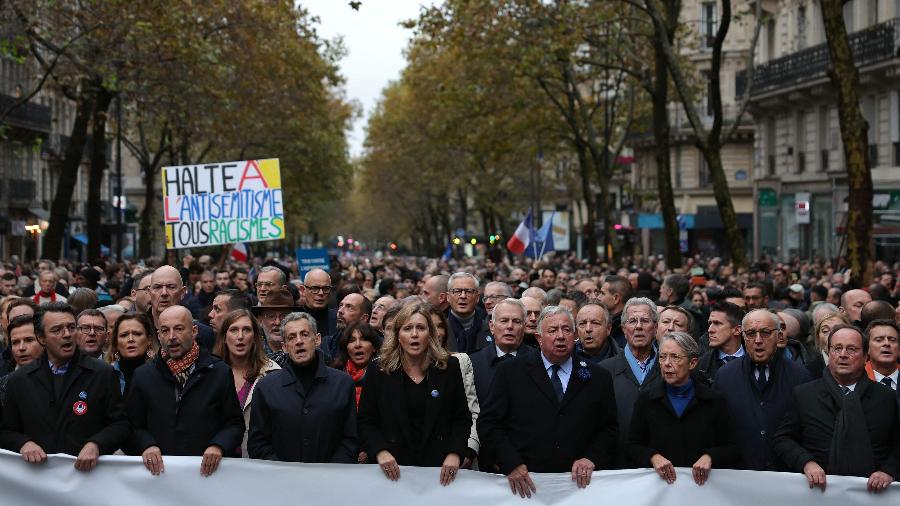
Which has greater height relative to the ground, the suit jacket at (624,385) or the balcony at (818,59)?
the balcony at (818,59)

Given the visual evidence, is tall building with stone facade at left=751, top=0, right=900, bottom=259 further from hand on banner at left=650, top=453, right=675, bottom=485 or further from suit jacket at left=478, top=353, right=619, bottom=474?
hand on banner at left=650, top=453, right=675, bottom=485

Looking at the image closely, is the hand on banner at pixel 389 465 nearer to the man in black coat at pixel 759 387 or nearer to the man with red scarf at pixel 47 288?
the man in black coat at pixel 759 387

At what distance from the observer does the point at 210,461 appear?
8.24 m

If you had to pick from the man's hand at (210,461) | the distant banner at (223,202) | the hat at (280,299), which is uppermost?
the distant banner at (223,202)

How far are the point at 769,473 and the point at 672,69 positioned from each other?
1981cm

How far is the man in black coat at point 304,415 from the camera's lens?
8.57 meters

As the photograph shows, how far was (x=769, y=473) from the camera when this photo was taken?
8164 millimetres

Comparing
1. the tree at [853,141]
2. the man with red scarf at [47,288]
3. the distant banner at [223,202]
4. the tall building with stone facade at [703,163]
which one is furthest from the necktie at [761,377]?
the tall building with stone facade at [703,163]

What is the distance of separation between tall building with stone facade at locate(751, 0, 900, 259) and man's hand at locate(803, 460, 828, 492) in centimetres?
2534

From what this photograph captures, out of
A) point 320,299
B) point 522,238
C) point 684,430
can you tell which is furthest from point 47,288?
point 522,238

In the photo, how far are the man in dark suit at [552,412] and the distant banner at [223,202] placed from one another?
30.5 ft

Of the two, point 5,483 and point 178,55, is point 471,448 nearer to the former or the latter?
point 5,483

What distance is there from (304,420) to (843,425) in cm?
288

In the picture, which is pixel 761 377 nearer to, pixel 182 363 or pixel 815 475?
pixel 815 475
